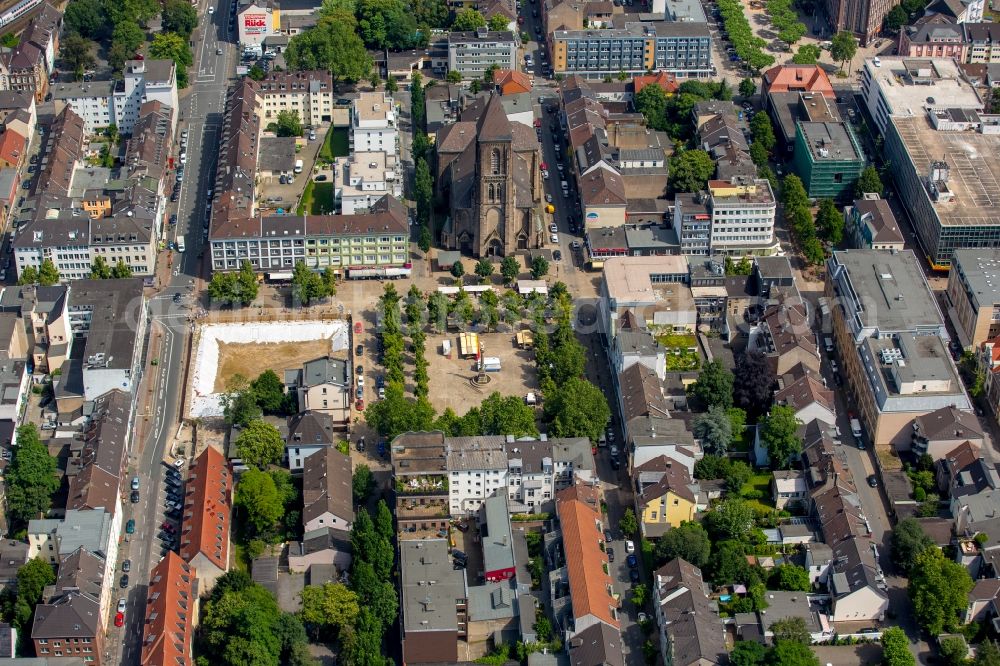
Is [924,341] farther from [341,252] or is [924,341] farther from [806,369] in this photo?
[341,252]

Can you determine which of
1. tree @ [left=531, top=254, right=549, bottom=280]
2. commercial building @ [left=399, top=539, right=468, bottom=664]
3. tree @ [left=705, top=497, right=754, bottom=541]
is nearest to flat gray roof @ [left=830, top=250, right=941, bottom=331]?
tree @ [left=705, top=497, right=754, bottom=541]

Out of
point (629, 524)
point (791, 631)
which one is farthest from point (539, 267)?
point (791, 631)

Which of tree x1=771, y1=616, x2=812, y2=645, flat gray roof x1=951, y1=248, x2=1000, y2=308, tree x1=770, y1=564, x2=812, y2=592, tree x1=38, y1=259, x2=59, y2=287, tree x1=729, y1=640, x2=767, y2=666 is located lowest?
tree x1=770, y1=564, x2=812, y2=592

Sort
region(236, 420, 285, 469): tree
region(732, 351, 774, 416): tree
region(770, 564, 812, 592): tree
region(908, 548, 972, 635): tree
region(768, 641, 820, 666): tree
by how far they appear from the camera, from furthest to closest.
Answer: region(732, 351, 774, 416): tree → region(236, 420, 285, 469): tree → region(770, 564, 812, 592): tree → region(908, 548, 972, 635): tree → region(768, 641, 820, 666): tree

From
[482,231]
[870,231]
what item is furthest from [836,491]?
[482,231]

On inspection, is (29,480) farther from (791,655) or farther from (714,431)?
(791,655)

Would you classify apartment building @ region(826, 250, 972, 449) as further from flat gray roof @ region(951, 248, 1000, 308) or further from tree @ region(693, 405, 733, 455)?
tree @ region(693, 405, 733, 455)
